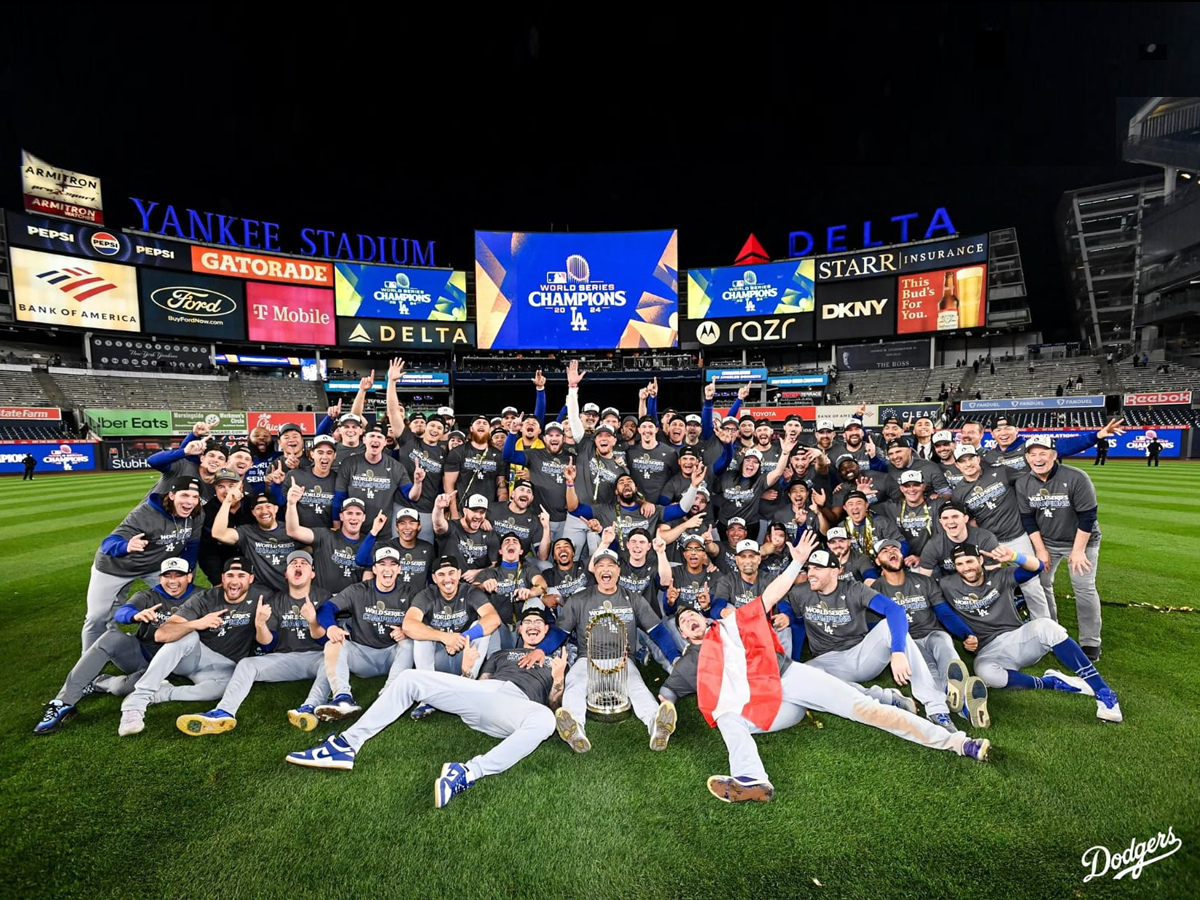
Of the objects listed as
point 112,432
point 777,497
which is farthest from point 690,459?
point 112,432

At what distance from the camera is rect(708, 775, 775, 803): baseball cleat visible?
12.9 feet

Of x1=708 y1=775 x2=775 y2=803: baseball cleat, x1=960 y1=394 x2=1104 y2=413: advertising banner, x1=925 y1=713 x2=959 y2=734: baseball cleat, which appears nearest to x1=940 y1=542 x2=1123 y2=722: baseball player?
x1=925 y1=713 x2=959 y2=734: baseball cleat

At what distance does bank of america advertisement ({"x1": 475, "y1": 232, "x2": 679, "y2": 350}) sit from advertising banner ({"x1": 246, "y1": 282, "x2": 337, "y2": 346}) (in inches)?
496

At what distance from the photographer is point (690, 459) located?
770 cm

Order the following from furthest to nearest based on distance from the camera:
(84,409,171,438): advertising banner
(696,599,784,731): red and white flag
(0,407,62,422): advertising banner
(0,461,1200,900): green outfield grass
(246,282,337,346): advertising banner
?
(246,282,337,346): advertising banner
(84,409,171,438): advertising banner
(0,407,62,422): advertising banner
(696,599,784,731): red and white flag
(0,461,1200,900): green outfield grass

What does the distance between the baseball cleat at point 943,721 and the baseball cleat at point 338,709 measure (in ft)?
17.0

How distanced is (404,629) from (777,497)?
5300 mm

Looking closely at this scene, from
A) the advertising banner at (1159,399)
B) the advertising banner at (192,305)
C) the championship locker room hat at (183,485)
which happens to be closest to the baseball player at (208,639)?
the championship locker room hat at (183,485)

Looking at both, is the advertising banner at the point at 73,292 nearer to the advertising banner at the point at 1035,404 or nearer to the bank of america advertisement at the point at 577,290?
the bank of america advertisement at the point at 577,290

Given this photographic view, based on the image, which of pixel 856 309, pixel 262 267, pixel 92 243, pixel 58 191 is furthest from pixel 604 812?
pixel 58 191

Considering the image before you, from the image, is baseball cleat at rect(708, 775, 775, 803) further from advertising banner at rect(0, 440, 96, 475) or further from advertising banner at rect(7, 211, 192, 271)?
advertising banner at rect(7, 211, 192, 271)

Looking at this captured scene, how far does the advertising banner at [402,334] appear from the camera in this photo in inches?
1821

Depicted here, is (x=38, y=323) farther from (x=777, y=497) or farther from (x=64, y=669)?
(x=777, y=497)

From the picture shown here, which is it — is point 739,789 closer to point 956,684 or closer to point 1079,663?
point 956,684
